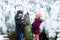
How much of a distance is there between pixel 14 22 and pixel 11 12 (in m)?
0.10

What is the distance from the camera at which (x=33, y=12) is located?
2219mm

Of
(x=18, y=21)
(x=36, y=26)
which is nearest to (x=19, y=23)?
(x=18, y=21)

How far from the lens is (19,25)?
7.21 ft

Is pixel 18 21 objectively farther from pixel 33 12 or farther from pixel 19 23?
pixel 33 12

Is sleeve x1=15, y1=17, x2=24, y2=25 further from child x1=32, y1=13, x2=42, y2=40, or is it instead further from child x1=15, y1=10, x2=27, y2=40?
child x1=32, y1=13, x2=42, y2=40

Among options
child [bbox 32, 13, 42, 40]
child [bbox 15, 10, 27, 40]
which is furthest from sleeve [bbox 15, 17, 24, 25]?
child [bbox 32, 13, 42, 40]

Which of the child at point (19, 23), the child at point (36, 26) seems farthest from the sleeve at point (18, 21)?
the child at point (36, 26)

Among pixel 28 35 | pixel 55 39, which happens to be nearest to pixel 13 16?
pixel 28 35

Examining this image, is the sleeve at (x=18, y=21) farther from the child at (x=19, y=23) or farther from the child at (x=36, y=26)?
the child at (x=36, y=26)

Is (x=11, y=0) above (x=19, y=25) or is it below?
above

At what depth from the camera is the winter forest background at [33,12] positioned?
219 cm

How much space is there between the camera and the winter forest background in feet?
7.20

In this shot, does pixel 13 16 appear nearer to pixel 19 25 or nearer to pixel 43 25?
pixel 19 25

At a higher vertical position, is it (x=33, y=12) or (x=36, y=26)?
(x=33, y=12)
